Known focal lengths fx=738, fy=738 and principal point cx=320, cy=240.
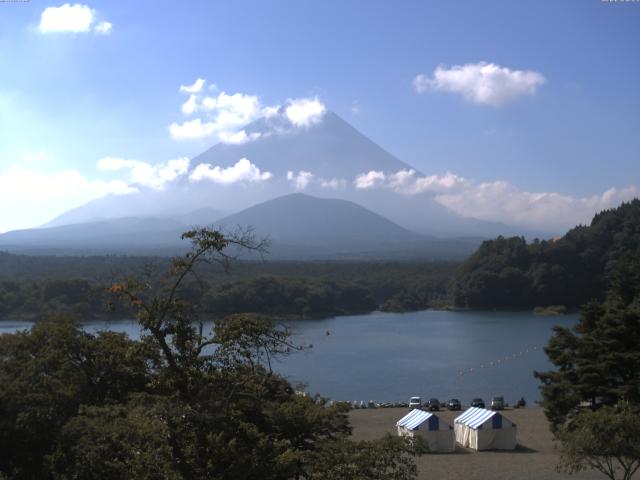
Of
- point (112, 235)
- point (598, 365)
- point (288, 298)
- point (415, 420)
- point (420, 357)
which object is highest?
point (112, 235)

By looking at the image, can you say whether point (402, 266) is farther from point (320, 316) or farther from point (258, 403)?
point (258, 403)

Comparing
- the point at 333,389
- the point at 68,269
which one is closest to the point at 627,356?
the point at 333,389

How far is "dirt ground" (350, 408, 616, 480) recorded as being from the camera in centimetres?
802

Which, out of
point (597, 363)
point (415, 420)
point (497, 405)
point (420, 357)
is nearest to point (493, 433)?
point (415, 420)

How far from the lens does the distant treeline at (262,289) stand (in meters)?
27.1

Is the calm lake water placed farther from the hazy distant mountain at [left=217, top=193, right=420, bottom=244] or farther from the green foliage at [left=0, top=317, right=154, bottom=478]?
the hazy distant mountain at [left=217, top=193, right=420, bottom=244]

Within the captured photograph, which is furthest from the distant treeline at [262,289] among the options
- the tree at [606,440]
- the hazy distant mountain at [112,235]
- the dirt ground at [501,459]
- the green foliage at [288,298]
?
the hazy distant mountain at [112,235]

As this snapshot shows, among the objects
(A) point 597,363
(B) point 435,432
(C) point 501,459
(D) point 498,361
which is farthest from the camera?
(D) point 498,361

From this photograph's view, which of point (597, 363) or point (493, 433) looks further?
point (493, 433)

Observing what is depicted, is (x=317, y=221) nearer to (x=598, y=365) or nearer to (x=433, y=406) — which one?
(x=433, y=406)

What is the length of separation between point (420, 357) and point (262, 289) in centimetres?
1131

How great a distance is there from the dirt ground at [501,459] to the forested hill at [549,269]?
23.4 meters

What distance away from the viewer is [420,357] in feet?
68.2

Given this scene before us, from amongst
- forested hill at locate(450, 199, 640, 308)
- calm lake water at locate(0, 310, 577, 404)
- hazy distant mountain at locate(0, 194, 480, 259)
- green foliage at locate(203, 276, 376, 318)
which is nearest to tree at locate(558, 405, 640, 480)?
calm lake water at locate(0, 310, 577, 404)
